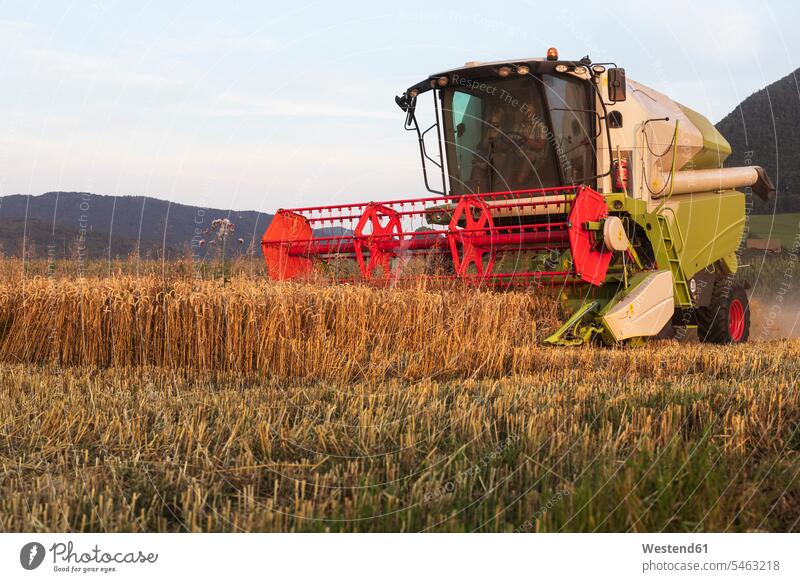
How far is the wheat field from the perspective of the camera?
236 cm

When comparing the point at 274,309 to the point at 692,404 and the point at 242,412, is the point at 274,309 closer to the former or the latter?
the point at 242,412

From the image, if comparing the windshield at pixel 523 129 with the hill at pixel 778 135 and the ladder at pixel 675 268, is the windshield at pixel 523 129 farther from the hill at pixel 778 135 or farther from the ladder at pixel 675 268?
the hill at pixel 778 135

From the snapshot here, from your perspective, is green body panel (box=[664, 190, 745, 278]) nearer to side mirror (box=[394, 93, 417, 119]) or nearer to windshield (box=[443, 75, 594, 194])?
windshield (box=[443, 75, 594, 194])

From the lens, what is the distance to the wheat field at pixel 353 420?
2.36 m

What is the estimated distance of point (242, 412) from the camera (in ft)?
11.7

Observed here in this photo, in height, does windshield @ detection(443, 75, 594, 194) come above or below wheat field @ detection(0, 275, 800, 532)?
above

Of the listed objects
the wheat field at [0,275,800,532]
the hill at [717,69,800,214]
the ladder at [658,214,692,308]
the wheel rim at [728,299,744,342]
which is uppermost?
the hill at [717,69,800,214]

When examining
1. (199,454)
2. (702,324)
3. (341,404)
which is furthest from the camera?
(702,324)

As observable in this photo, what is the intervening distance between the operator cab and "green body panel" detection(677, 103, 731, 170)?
2273 millimetres

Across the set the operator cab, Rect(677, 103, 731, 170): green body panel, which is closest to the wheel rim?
Rect(677, 103, 731, 170): green body panel

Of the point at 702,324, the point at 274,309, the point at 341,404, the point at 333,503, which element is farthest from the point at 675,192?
the point at 333,503

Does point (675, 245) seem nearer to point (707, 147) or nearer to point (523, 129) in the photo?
point (523, 129)

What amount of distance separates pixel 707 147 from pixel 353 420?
7.92 meters

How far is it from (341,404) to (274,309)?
1.50 meters
